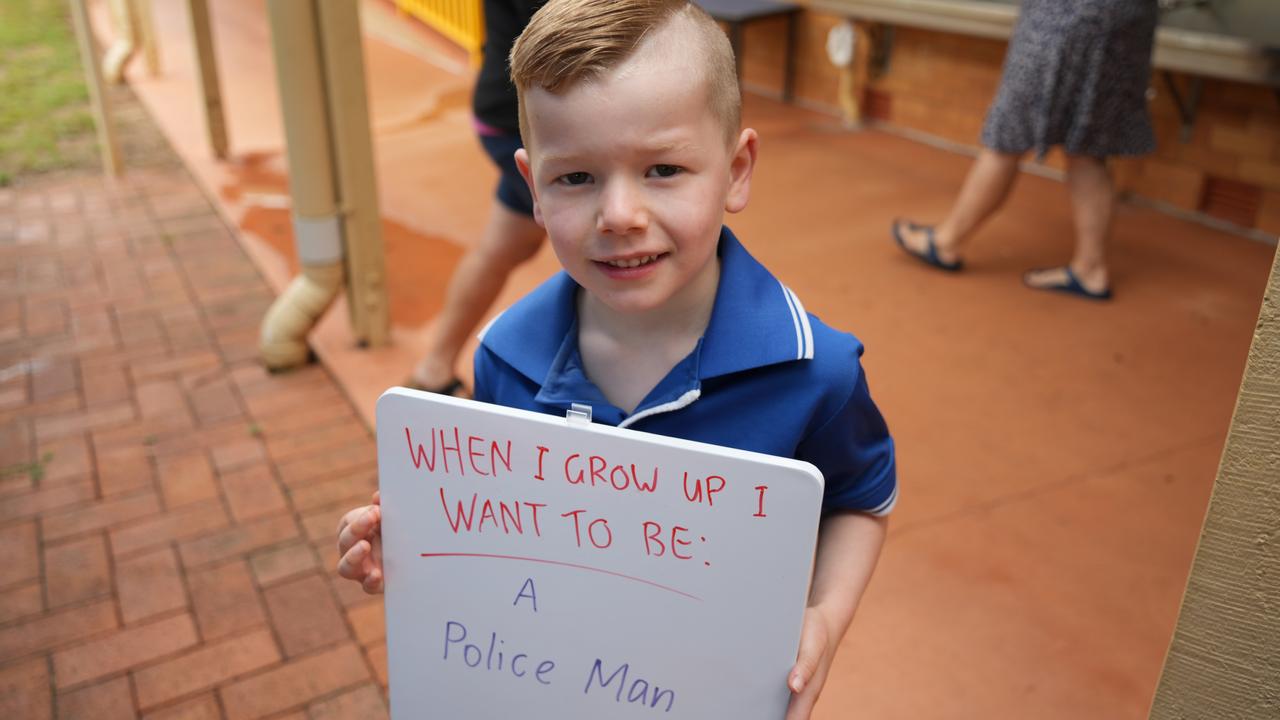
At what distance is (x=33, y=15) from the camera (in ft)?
34.0

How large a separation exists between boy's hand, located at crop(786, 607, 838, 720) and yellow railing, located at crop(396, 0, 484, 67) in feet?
21.5

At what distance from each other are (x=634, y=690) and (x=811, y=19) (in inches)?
224

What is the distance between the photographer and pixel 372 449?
118 inches

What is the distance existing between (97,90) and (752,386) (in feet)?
16.0

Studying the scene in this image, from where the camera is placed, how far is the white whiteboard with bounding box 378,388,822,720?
1021 millimetres

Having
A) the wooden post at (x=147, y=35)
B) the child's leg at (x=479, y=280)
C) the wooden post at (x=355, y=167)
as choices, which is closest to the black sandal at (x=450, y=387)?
the child's leg at (x=479, y=280)

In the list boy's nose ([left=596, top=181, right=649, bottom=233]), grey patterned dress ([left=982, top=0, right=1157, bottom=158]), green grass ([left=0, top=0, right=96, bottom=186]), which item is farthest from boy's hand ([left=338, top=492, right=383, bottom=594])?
green grass ([left=0, top=0, right=96, bottom=186])

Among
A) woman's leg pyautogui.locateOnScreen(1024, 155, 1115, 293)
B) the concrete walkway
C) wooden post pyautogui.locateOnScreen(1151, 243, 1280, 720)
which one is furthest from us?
woman's leg pyautogui.locateOnScreen(1024, 155, 1115, 293)

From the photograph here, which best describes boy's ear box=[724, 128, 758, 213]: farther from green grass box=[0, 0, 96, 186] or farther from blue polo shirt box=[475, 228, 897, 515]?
green grass box=[0, 0, 96, 186]

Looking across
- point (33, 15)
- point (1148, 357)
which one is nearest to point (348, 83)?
point (1148, 357)

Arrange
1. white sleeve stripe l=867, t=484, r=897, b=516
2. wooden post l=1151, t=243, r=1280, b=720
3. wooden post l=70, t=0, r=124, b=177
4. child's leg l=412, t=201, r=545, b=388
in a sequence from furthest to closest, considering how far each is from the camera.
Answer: wooden post l=70, t=0, r=124, b=177
child's leg l=412, t=201, r=545, b=388
white sleeve stripe l=867, t=484, r=897, b=516
wooden post l=1151, t=243, r=1280, b=720

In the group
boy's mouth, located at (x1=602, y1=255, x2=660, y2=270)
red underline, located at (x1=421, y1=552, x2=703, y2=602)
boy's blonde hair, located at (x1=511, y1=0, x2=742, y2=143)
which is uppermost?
boy's blonde hair, located at (x1=511, y1=0, x2=742, y2=143)

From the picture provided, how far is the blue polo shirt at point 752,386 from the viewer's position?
1151 millimetres

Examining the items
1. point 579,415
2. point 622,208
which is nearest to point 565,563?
point 579,415
